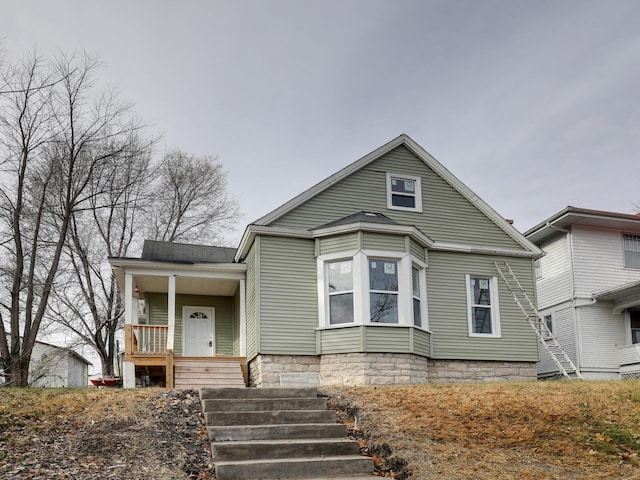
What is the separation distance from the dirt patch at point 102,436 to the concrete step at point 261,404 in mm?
260

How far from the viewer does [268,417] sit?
8.85 metres

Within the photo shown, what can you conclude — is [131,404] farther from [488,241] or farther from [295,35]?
[488,241]

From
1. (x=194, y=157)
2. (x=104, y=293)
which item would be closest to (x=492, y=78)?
(x=104, y=293)

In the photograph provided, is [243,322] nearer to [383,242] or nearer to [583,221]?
[383,242]

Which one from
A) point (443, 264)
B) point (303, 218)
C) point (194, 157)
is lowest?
point (443, 264)

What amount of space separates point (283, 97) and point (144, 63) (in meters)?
3.51

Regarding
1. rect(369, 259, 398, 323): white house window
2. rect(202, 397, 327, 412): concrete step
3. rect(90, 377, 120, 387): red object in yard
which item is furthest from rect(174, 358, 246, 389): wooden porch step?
A: rect(202, 397, 327, 412): concrete step

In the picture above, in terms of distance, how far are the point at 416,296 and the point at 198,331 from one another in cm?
609

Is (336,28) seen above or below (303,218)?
above

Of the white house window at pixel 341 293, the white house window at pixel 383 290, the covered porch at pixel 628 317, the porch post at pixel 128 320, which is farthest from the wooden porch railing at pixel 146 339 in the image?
the covered porch at pixel 628 317

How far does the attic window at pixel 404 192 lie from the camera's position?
16359mm

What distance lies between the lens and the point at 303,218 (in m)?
15.2

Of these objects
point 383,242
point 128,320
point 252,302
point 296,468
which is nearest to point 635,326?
point 383,242

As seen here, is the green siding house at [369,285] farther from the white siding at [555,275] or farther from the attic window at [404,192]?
the white siding at [555,275]
